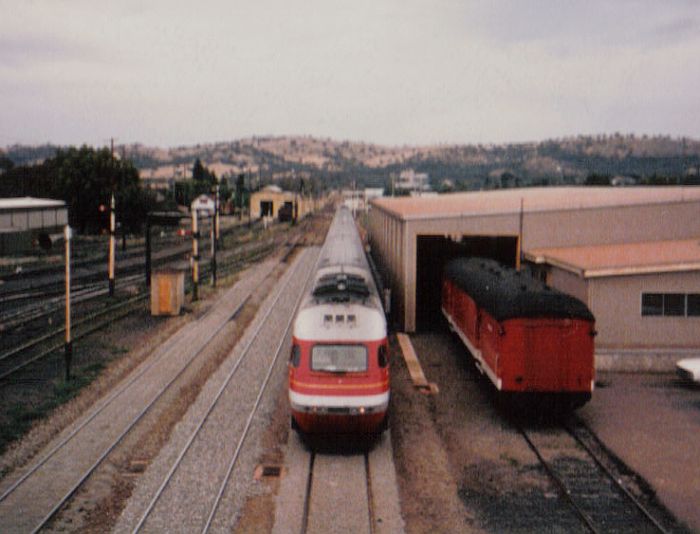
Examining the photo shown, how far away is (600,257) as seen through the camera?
23.9m

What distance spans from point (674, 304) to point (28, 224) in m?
56.0

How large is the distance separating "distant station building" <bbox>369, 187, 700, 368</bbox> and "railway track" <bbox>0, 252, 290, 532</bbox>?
30.7 ft

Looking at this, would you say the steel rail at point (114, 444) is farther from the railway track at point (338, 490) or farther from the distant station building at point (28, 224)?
the distant station building at point (28, 224)

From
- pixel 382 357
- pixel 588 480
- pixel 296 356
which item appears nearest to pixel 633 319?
pixel 588 480

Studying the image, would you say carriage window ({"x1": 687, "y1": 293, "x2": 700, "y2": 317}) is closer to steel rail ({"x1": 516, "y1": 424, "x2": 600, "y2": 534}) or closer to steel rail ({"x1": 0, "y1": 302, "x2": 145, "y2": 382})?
steel rail ({"x1": 516, "y1": 424, "x2": 600, "y2": 534})

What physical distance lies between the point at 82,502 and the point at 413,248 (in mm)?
17192

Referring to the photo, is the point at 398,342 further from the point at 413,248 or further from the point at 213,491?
the point at 213,491

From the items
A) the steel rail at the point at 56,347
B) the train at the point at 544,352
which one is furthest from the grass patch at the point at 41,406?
the train at the point at 544,352

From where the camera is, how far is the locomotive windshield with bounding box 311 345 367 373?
47.4 feet

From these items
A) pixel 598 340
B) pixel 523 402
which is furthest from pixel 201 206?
pixel 523 402

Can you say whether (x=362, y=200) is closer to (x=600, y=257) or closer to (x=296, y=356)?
(x=600, y=257)

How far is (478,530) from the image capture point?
461 inches

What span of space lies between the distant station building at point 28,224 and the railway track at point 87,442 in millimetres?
36135

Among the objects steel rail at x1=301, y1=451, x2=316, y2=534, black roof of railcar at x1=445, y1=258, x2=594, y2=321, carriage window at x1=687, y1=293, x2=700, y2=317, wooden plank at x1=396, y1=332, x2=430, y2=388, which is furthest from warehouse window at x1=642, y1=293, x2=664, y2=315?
steel rail at x1=301, y1=451, x2=316, y2=534
